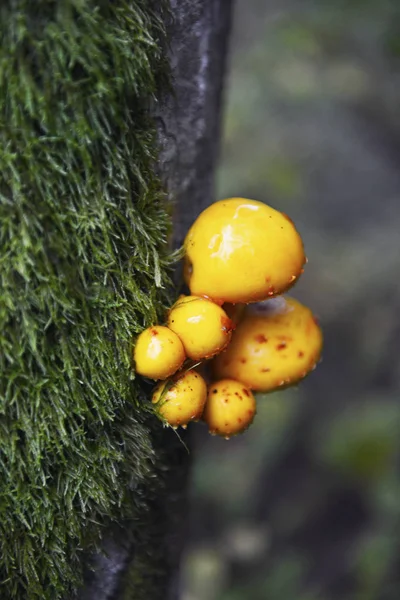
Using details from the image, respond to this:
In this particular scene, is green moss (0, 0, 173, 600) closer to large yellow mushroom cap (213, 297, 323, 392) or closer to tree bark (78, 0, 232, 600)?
tree bark (78, 0, 232, 600)

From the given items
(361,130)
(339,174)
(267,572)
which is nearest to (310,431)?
(267,572)

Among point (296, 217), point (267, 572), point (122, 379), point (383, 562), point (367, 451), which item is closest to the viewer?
point (122, 379)

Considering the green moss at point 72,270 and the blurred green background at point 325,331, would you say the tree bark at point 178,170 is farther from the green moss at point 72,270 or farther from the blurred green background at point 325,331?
the blurred green background at point 325,331

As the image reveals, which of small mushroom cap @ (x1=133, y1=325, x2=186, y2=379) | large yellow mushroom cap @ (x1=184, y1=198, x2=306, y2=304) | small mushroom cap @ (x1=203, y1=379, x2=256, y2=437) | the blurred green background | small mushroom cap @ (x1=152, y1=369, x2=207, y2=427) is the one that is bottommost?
the blurred green background

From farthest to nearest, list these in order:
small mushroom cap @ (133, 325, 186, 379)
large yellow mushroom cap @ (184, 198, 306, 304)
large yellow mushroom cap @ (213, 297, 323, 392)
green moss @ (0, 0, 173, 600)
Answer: large yellow mushroom cap @ (213, 297, 323, 392) → large yellow mushroom cap @ (184, 198, 306, 304) → small mushroom cap @ (133, 325, 186, 379) → green moss @ (0, 0, 173, 600)

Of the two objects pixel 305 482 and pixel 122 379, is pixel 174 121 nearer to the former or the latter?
pixel 122 379

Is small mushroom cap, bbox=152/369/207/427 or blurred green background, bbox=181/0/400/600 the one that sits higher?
small mushroom cap, bbox=152/369/207/427

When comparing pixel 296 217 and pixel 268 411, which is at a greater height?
pixel 296 217

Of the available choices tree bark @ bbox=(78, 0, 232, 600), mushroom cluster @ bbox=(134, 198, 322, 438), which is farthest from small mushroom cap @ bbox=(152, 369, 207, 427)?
tree bark @ bbox=(78, 0, 232, 600)
